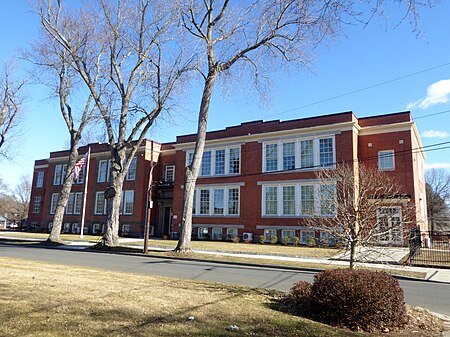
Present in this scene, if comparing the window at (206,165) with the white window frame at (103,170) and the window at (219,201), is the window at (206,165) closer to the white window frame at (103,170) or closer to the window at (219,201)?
the window at (219,201)

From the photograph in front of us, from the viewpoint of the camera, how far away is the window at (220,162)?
36.4 metres

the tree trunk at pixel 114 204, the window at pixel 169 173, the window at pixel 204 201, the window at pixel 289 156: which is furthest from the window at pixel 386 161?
the window at pixel 169 173

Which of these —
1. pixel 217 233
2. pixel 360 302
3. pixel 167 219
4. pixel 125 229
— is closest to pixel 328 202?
pixel 360 302

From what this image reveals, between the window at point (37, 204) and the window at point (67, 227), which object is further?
the window at point (37, 204)

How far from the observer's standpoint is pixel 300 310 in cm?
712

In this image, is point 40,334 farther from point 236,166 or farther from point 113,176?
point 236,166

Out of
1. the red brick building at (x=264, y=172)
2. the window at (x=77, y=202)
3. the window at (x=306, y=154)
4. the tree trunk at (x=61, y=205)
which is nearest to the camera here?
the tree trunk at (x=61, y=205)

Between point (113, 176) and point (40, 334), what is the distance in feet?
69.5

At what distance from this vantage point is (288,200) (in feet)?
104

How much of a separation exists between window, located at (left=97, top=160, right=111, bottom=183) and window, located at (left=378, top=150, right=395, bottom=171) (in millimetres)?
31521

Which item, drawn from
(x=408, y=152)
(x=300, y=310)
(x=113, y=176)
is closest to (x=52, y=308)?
(x=300, y=310)

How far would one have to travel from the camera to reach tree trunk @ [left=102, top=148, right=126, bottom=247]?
24.2m

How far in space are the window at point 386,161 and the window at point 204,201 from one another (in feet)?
53.6

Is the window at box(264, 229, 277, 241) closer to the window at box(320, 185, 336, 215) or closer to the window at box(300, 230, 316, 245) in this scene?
the window at box(300, 230, 316, 245)
